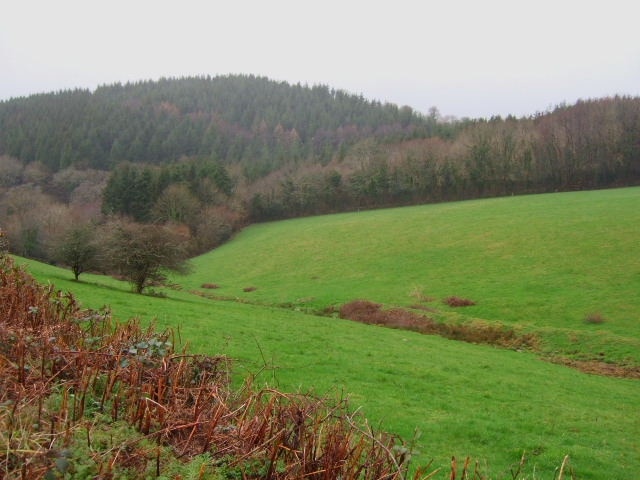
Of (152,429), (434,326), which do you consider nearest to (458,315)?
(434,326)

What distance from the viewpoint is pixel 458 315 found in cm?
3238

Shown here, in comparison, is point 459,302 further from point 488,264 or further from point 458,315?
point 488,264

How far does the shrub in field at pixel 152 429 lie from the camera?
373 centimetres

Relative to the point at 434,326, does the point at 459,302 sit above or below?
above

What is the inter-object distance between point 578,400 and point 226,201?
83517 mm

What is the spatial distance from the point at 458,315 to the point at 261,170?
85.7 m

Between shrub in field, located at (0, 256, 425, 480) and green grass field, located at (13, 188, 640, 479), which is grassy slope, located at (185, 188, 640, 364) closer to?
green grass field, located at (13, 188, 640, 479)

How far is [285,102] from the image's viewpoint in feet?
618

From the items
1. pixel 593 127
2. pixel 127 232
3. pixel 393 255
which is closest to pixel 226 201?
pixel 393 255

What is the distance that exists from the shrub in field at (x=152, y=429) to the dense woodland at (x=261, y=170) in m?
36.4

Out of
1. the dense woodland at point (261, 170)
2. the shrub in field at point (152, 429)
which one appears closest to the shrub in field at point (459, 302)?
the dense woodland at point (261, 170)

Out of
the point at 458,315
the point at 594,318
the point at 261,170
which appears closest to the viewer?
the point at 594,318

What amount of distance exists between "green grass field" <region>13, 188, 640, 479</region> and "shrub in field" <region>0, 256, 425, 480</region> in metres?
2.79

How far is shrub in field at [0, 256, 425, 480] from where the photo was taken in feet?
12.2
